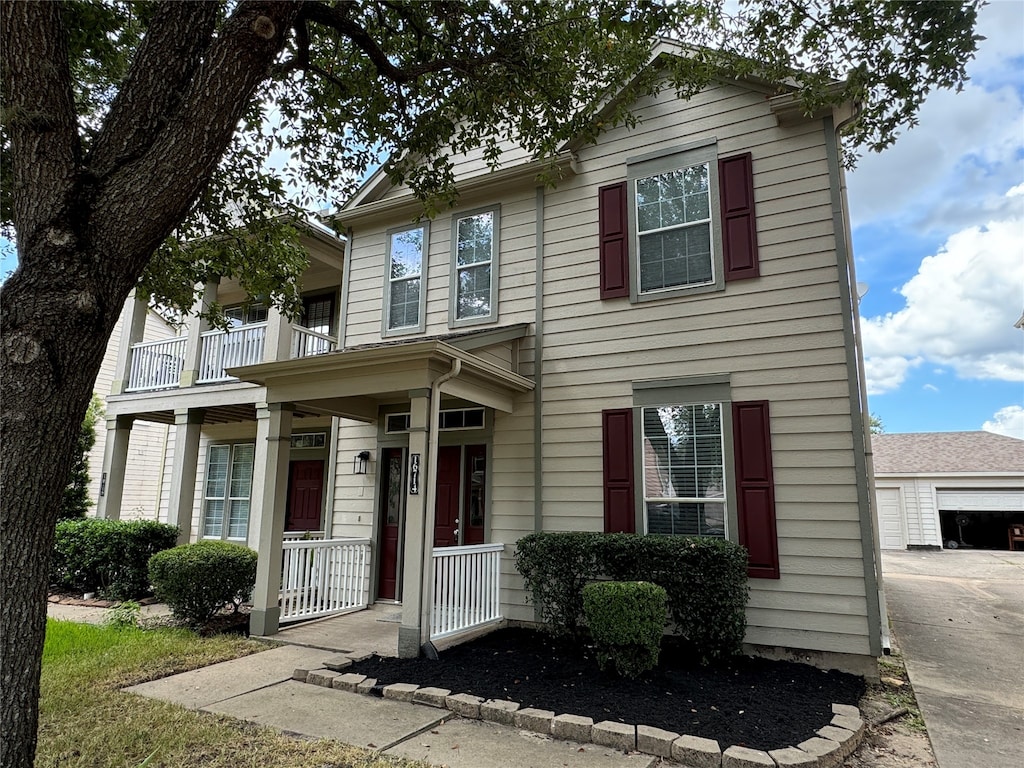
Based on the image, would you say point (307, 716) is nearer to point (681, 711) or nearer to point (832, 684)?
point (681, 711)

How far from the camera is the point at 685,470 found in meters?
6.34

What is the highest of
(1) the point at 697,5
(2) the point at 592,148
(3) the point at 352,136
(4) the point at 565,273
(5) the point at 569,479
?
(1) the point at 697,5

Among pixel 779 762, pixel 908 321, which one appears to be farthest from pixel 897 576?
pixel 908 321

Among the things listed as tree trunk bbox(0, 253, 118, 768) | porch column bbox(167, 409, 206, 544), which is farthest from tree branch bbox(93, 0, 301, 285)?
porch column bbox(167, 409, 206, 544)

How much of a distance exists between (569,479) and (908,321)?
182 ft

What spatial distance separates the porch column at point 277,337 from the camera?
9.66 metres

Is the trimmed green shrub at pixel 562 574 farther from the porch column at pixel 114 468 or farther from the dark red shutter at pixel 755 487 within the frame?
the porch column at pixel 114 468

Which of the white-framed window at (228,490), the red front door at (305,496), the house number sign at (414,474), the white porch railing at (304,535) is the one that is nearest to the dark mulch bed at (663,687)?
the house number sign at (414,474)

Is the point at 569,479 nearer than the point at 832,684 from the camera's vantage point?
No

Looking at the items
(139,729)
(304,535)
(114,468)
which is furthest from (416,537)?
(114,468)

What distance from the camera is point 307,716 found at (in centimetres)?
421

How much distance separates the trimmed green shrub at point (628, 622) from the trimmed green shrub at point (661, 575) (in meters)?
0.59

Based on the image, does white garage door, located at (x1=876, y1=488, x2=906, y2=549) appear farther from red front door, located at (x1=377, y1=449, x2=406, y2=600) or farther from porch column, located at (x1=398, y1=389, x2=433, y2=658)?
porch column, located at (x1=398, y1=389, x2=433, y2=658)

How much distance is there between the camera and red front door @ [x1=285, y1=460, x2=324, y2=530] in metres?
10.2
